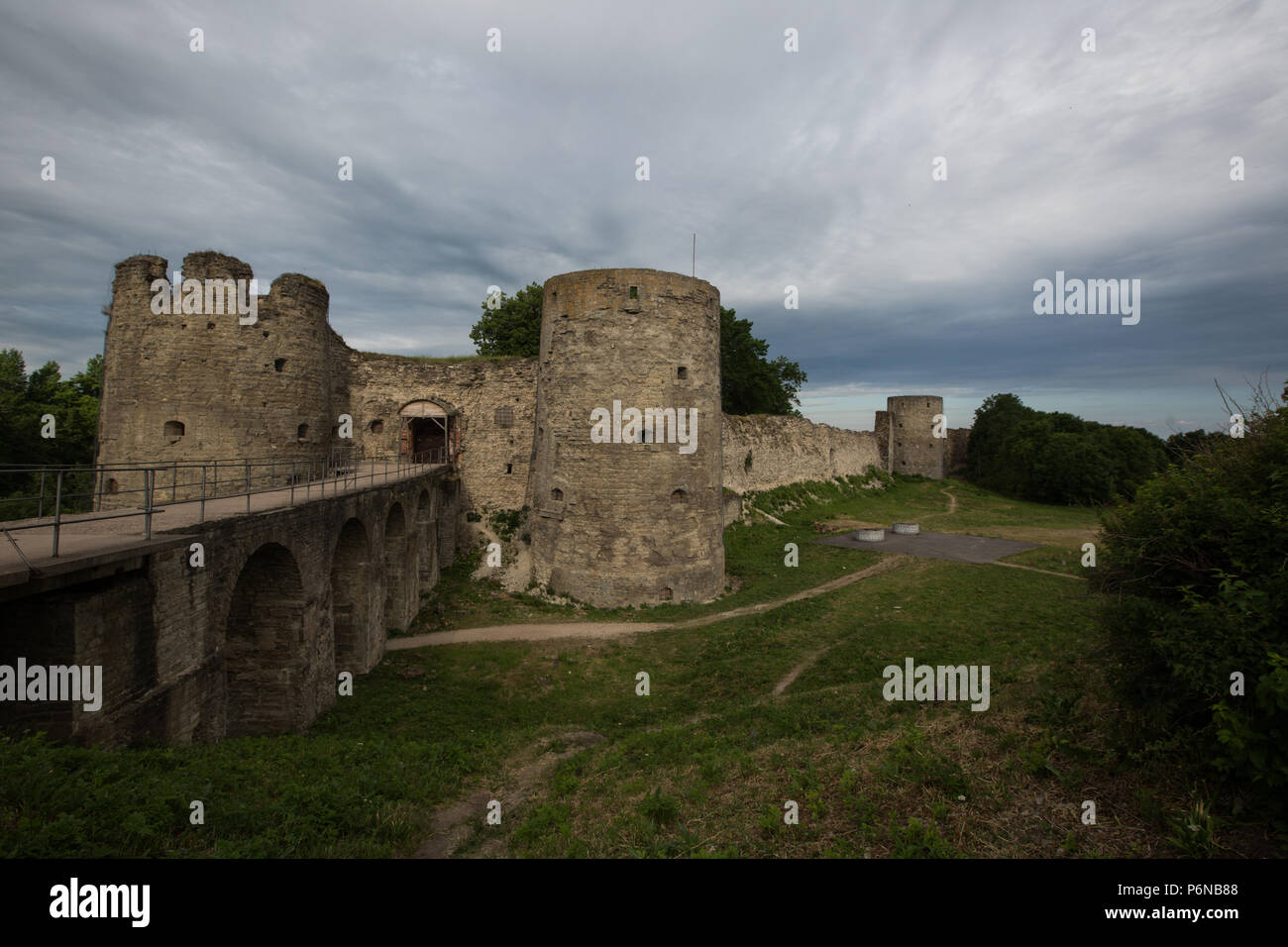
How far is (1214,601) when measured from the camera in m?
5.06

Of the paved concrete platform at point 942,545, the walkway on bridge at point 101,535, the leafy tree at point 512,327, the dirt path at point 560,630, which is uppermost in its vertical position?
the leafy tree at point 512,327

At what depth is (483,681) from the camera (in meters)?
12.6

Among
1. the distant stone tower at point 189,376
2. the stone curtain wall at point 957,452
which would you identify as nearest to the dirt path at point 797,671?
the distant stone tower at point 189,376

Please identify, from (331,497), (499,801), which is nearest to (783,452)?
(331,497)

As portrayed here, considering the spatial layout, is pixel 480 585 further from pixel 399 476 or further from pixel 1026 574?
pixel 1026 574

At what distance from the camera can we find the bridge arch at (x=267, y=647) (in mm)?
9875

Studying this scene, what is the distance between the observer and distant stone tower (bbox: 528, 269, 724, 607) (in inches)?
673

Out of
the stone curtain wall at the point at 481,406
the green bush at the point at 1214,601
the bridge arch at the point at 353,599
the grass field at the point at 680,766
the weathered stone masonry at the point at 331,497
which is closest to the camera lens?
the green bush at the point at 1214,601

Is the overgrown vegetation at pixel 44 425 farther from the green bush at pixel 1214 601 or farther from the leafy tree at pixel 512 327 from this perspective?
the green bush at pixel 1214 601

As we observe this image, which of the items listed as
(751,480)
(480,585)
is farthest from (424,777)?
(751,480)

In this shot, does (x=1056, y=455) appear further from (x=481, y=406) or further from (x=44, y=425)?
(x=44, y=425)

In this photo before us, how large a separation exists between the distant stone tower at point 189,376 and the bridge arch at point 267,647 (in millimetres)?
7457

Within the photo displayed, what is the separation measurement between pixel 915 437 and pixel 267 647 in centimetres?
5137

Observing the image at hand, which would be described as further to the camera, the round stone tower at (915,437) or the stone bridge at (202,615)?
the round stone tower at (915,437)
